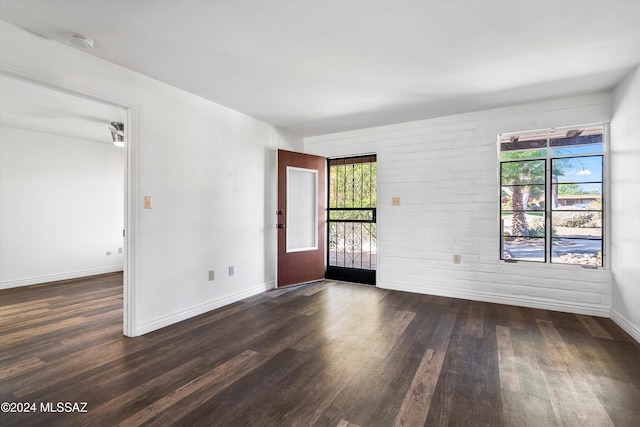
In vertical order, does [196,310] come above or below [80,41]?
below

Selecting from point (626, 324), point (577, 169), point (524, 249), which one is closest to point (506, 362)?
point (626, 324)

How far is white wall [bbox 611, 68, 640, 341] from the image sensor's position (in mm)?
2879

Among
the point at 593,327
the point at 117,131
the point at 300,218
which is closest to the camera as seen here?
the point at 593,327

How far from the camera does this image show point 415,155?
15.0 ft

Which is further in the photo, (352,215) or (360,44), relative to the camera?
(352,215)

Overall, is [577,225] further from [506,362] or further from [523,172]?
[506,362]

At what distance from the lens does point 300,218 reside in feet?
16.8

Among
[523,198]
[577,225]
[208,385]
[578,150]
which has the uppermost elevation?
[578,150]

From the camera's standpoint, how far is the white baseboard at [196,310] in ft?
9.92

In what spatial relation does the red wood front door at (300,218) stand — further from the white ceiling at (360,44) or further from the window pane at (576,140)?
the window pane at (576,140)

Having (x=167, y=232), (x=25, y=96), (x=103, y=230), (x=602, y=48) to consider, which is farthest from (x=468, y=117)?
(x=103, y=230)

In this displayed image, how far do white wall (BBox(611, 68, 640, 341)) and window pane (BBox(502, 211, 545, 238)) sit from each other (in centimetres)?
68

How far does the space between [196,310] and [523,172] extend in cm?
439

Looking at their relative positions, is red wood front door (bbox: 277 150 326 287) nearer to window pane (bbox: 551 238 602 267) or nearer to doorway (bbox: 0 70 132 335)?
doorway (bbox: 0 70 132 335)
